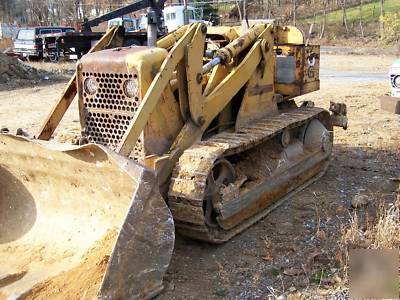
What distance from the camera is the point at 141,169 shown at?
4156 millimetres

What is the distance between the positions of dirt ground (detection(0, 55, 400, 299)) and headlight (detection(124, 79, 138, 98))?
1.17 metres

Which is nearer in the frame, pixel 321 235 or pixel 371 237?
pixel 371 237

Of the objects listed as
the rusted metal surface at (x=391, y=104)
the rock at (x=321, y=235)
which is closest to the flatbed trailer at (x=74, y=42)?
the rusted metal surface at (x=391, y=104)

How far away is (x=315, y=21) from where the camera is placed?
41.0 meters

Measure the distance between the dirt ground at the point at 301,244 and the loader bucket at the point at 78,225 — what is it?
56 centimetres

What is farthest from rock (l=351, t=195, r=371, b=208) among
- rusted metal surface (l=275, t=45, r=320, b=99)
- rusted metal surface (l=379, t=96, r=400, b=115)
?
rusted metal surface (l=379, t=96, r=400, b=115)

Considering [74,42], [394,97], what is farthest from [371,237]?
[74,42]

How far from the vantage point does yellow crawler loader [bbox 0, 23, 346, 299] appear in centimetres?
434

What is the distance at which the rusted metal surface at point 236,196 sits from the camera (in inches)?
197

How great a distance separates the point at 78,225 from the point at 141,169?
1.29 m

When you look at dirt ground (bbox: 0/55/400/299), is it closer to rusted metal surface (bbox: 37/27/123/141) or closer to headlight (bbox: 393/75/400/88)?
rusted metal surface (bbox: 37/27/123/141)

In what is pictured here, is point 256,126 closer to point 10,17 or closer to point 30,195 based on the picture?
point 30,195

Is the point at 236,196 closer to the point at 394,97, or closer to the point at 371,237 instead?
the point at 371,237

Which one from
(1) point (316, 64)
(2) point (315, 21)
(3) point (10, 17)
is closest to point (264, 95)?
(1) point (316, 64)
